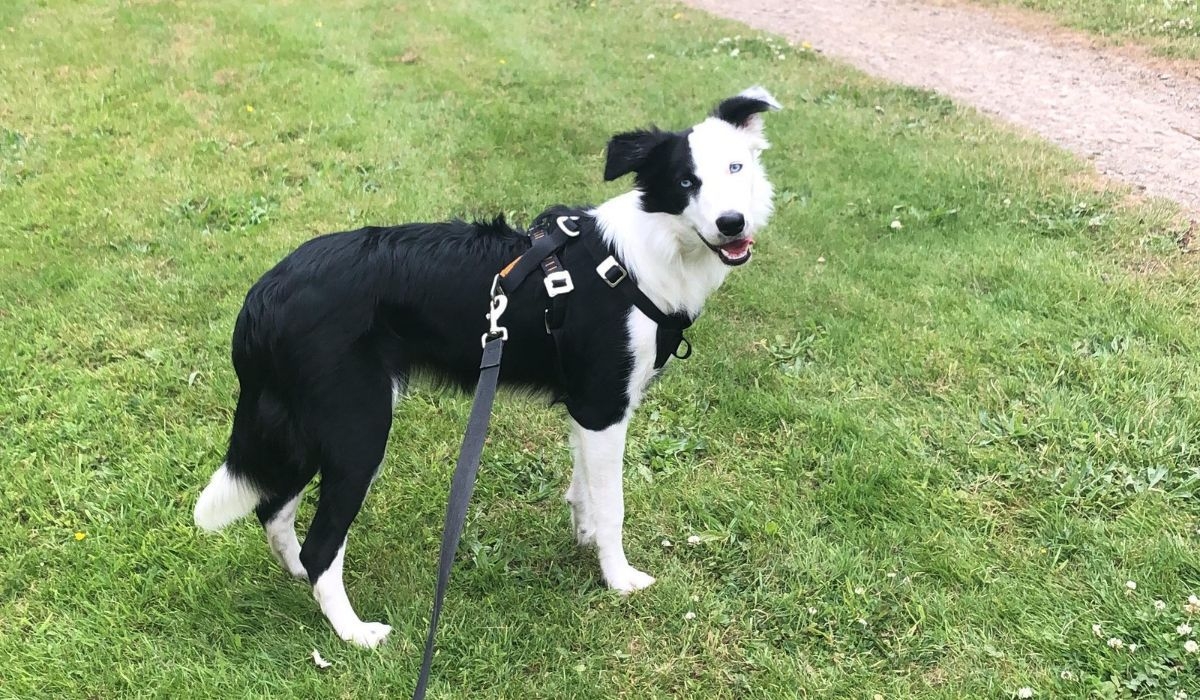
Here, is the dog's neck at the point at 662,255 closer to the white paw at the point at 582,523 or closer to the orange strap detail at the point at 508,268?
A: the orange strap detail at the point at 508,268

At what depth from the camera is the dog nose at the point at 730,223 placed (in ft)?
7.54

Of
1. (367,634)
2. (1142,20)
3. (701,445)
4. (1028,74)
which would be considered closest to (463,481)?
(367,634)

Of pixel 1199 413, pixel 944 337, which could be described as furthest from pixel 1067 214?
pixel 1199 413

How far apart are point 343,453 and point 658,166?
1.35 m

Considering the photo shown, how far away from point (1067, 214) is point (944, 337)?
5.98 feet

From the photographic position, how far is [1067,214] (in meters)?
5.01

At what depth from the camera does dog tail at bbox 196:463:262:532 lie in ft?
8.41

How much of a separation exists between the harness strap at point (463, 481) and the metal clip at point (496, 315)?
0.03 meters

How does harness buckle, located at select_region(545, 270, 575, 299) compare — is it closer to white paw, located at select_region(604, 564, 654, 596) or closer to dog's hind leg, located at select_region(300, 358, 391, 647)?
dog's hind leg, located at select_region(300, 358, 391, 647)

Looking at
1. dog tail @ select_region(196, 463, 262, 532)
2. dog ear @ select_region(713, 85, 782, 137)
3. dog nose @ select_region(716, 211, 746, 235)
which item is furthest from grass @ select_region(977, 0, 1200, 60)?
dog tail @ select_region(196, 463, 262, 532)

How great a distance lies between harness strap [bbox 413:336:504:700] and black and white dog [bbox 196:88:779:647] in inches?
9.5

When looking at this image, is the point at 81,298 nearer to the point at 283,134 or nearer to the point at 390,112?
the point at 283,134

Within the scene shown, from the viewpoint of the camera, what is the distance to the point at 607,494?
2.72 meters

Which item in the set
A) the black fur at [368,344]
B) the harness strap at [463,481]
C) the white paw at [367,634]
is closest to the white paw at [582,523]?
the black fur at [368,344]
